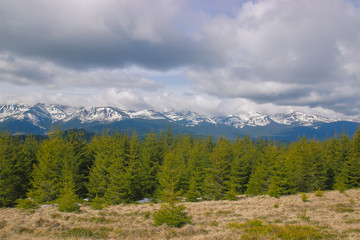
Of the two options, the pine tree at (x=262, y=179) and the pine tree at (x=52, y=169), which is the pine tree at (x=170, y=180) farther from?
the pine tree at (x=262, y=179)

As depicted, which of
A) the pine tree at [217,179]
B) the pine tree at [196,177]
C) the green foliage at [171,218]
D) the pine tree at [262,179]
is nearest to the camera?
the green foliage at [171,218]

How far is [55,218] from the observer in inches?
654

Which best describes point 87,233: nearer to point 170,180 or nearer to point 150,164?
point 170,180

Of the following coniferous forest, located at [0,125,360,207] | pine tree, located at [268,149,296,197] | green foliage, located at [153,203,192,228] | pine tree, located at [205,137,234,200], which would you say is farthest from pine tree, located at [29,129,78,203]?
pine tree, located at [268,149,296,197]

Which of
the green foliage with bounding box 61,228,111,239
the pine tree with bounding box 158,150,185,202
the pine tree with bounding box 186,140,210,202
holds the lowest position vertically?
the pine tree with bounding box 186,140,210,202

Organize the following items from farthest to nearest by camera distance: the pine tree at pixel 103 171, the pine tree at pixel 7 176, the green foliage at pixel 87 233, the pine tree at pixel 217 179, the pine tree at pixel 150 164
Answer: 1. the pine tree at pixel 150 164
2. the pine tree at pixel 217 179
3. the pine tree at pixel 103 171
4. the pine tree at pixel 7 176
5. the green foliage at pixel 87 233

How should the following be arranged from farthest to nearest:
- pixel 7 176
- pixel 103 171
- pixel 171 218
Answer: pixel 103 171, pixel 7 176, pixel 171 218

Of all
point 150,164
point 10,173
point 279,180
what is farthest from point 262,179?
point 10,173

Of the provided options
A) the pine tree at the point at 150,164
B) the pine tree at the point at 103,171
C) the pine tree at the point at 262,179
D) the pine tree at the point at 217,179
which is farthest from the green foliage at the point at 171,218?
the pine tree at the point at 262,179

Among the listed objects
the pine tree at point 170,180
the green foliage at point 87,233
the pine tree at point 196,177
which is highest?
the pine tree at point 170,180

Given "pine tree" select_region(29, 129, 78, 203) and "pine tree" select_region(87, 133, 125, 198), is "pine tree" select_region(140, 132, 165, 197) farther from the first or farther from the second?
"pine tree" select_region(29, 129, 78, 203)

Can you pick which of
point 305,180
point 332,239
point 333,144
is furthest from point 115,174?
point 333,144

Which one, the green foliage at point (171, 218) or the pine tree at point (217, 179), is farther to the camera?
the pine tree at point (217, 179)

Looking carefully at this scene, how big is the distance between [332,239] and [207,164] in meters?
31.8
